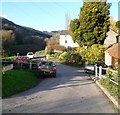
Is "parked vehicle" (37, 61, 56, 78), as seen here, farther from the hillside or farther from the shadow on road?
the hillside

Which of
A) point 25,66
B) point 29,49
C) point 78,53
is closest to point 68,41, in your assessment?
point 29,49

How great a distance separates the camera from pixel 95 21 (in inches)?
2019

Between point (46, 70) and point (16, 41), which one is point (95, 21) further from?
point (16, 41)

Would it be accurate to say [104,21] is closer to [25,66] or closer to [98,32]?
[98,32]

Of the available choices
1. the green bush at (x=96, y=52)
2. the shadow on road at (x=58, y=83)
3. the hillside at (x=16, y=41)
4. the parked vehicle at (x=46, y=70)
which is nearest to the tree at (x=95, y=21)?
the green bush at (x=96, y=52)

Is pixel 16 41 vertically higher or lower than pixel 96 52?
higher

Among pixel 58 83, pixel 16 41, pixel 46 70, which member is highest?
pixel 16 41

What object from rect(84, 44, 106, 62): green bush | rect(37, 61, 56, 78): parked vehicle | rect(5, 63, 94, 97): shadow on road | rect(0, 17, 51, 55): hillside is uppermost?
rect(0, 17, 51, 55): hillside

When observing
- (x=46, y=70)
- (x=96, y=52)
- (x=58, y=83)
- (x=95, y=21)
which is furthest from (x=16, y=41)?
(x=58, y=83)

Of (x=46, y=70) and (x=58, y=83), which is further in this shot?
(x=46, y=70)

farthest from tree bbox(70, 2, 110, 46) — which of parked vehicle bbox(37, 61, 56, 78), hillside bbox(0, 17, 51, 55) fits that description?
parked vehicle bbox(37, 61, 56, 78)

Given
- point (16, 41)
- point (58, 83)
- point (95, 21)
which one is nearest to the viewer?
point (58, 83)

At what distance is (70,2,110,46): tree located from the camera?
5106 cm

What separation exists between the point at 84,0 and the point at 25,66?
21.3 metres
